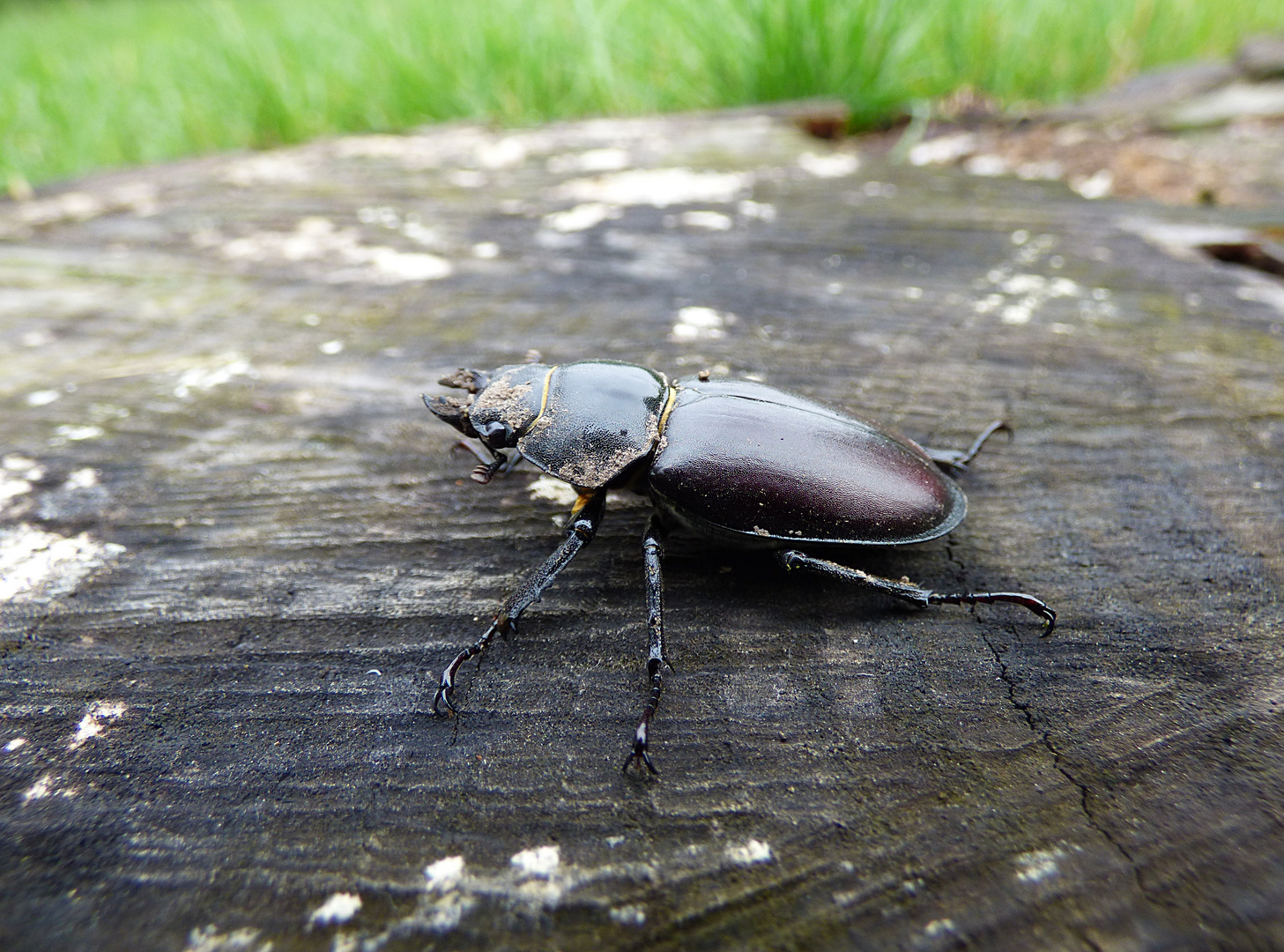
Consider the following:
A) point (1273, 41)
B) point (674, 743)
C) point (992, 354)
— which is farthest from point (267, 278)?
point (1273, 41)

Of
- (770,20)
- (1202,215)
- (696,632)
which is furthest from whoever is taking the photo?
(770,20)

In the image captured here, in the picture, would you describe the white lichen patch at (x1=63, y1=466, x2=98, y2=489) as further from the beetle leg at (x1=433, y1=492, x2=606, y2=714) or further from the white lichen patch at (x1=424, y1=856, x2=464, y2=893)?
the white lichen patch at (x1=424, y1=856, x2=464, y2=893)

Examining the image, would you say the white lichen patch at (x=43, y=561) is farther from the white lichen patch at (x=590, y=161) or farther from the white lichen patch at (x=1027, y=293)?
the white lichen patch at (x=1027, y=293)

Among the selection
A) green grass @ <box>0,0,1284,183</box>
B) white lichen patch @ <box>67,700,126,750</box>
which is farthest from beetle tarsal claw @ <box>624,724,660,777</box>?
green grass @ <box>0,0,1284,183</box>

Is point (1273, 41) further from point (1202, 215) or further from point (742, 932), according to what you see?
point (742, 932)

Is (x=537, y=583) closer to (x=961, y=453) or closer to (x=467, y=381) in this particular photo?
(x=467, y=381)

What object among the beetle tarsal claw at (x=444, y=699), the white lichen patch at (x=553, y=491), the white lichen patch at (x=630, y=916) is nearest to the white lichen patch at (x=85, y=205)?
the white lichen patch at (x=553, y=491)
